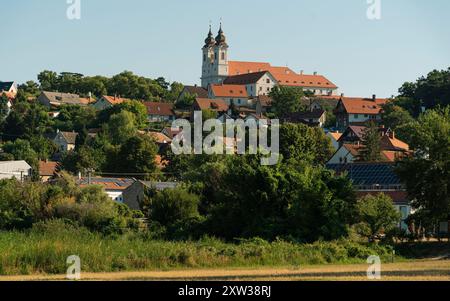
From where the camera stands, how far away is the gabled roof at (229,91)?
187m

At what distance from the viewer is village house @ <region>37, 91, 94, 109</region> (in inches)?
6836

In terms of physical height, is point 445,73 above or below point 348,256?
above

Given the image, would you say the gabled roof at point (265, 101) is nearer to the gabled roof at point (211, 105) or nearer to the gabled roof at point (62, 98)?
the gabled roof at point (211, 105)

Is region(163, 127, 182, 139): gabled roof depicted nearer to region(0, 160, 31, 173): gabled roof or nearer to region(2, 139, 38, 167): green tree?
region(2, 139, 38, 167): green tree

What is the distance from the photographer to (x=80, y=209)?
5359cm

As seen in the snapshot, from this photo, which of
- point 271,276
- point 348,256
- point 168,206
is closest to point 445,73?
point 168,206

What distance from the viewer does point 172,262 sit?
3734 centimetres

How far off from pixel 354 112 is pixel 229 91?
41.5 m

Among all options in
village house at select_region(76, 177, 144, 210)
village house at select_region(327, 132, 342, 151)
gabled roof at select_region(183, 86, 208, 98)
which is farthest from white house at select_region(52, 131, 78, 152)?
village house at select_region(76, 177, 144, 210)

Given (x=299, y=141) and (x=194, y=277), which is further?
(x=299, y=141)

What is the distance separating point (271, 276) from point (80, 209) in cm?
2573

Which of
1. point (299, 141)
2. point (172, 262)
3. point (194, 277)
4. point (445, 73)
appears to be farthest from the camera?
point (445, 73)
